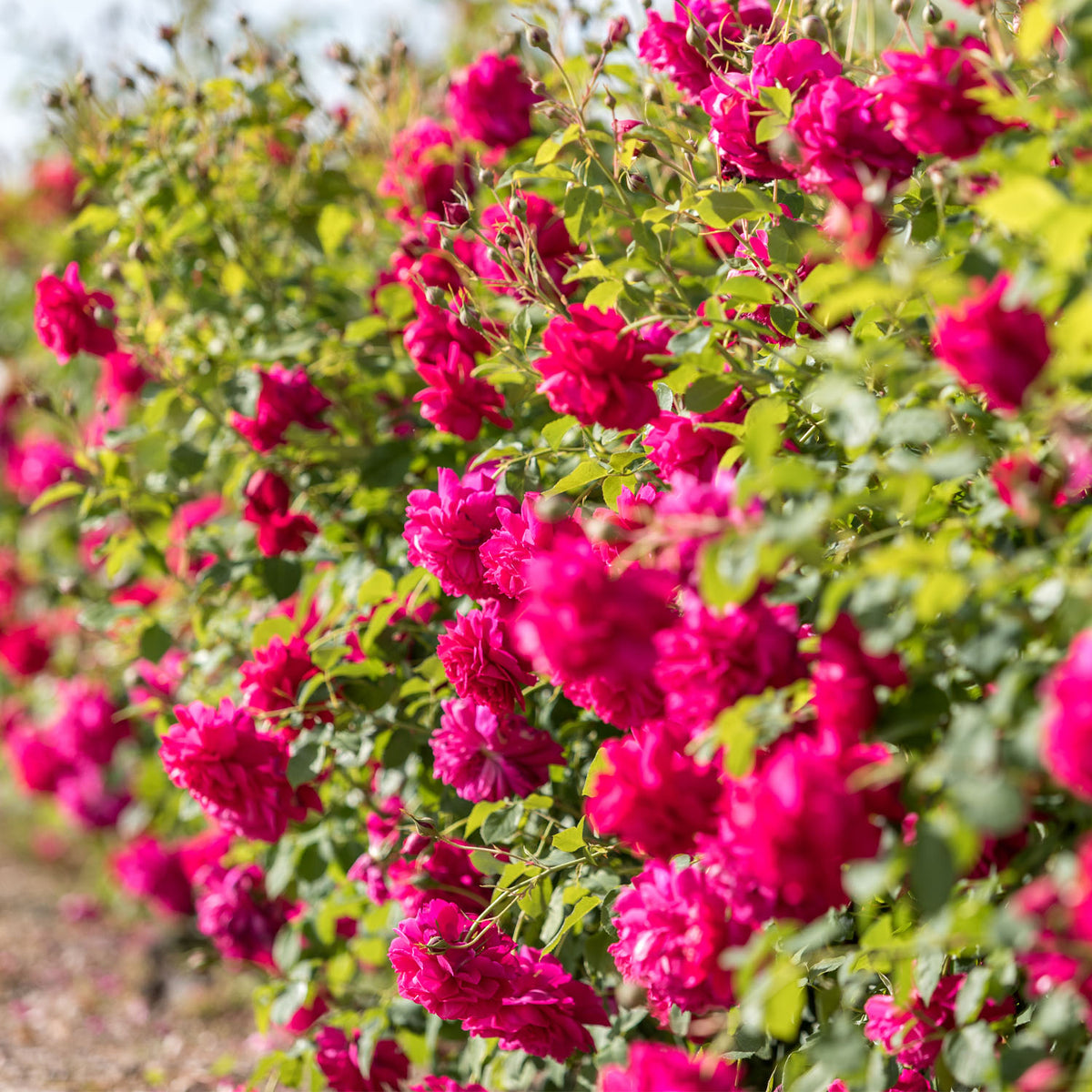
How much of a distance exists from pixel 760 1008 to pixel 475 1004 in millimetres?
504

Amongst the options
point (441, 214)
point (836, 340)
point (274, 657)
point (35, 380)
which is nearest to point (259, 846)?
point (274, 657)

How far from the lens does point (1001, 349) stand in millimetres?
798

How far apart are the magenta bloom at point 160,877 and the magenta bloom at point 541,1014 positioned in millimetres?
2159

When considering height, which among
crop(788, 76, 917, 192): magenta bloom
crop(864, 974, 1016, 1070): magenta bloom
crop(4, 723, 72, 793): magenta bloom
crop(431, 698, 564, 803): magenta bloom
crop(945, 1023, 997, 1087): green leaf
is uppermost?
crop(788, 76, 917, 192): magenta bloom

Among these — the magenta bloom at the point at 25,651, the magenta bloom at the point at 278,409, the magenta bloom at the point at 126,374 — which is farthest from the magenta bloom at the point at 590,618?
the magenta bloom at the point at 25,651

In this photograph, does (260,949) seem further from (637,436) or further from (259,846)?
(637,436)

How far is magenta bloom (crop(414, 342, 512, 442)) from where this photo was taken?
56.6 inches

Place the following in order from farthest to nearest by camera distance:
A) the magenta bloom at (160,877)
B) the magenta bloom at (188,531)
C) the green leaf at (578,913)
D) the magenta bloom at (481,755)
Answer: the magenta bloom at (160,877) < the magenta bloom at (188,531) < the magenta bloom at (481,755) < the green leaf at (578,913)

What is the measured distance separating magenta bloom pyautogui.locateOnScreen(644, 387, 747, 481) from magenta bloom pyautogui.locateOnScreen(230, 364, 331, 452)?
866 millimetres

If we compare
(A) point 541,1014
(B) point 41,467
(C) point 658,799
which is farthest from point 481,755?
(B) point 41,467

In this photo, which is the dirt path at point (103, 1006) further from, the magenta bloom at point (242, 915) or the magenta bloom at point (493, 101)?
the magenta bloom at point (493, 101)

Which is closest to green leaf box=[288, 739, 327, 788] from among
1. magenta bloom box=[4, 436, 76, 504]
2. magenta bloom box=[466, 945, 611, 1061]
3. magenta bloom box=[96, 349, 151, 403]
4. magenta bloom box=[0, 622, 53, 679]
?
magenta bloom box=[466, 945, 611, 1061]

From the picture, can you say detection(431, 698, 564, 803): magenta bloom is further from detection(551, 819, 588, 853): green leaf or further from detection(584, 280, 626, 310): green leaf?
detection(584, 280, 626, 310): green leaf

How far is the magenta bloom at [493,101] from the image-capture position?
1.88m
